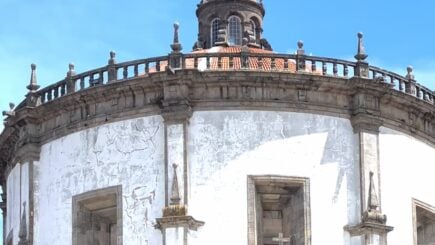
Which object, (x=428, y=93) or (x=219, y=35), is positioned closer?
(x=428, y=93)

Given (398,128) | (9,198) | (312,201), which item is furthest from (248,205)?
(9,198)

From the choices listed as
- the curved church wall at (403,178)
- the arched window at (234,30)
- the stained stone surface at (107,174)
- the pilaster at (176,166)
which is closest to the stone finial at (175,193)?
the pilaster at (176,166)

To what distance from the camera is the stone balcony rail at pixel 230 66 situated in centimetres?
4944

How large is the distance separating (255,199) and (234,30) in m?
11.8

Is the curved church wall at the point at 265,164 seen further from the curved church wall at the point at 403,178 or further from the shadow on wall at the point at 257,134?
the curved church wall at the point at 403,178

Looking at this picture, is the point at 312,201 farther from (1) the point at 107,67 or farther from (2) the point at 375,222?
(1) the point at 107,67

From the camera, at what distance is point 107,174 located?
1943 inches

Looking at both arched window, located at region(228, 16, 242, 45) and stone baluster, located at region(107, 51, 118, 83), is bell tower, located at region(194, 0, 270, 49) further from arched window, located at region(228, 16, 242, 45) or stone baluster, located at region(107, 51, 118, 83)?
stone baluster, located at region(107, 51, 118, 83)

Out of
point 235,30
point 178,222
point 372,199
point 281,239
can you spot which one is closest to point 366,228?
point 372,199

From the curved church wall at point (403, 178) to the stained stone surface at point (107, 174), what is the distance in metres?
7.25

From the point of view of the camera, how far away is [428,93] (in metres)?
52.2

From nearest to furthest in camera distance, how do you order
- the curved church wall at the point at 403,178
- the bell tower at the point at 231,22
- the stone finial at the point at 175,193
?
the stone finial at the point at 175,193 → the curved church wall at the point at 403,178 → the bell tower at the point at 231,22

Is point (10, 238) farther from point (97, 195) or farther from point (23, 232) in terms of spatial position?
point (97, 195)

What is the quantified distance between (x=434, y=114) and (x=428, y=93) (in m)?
0.88
